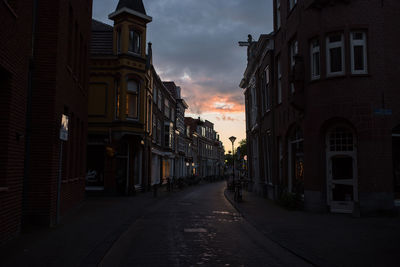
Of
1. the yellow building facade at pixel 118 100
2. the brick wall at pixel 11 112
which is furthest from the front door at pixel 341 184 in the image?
the yellow building facade at pixel 118 100

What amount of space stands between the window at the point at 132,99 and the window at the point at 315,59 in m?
13.4

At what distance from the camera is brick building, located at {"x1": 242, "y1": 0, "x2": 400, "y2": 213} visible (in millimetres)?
13820

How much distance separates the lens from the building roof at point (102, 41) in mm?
25797

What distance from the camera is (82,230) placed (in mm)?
10492

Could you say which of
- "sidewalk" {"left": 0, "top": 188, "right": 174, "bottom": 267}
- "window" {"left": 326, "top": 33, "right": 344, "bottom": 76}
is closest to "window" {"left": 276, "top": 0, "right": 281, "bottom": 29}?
"window" {"left": 326, "top": 33, "right": 344, "bottom": 76}

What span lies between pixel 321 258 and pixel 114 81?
2022 cm

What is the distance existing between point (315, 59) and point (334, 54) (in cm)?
87

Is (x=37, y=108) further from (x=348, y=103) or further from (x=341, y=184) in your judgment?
(x=341, y=184)

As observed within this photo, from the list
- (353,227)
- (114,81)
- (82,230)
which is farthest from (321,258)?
(114,81)

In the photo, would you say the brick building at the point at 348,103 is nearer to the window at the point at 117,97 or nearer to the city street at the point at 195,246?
the city street at the point at 195,246

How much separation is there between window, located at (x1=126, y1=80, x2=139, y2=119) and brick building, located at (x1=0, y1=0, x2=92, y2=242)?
9.09m

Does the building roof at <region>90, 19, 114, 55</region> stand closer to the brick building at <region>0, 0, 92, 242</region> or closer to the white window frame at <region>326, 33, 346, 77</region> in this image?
the brick building at <region>0, 0, 92, 242</region>

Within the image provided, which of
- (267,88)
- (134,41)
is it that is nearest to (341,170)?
(267,88)

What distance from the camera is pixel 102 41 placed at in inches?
1035
